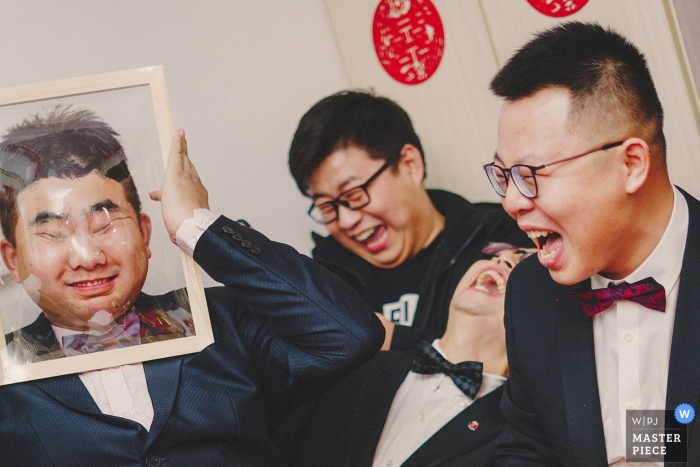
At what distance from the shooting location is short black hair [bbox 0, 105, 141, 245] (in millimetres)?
1618

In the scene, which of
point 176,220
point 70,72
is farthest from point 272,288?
A: point 70,72

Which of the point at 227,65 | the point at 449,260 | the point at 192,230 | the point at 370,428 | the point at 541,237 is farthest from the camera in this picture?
the point at 227,65

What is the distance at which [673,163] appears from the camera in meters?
2.35

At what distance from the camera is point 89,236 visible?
5.24 ft

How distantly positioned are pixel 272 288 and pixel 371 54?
158 centimetres

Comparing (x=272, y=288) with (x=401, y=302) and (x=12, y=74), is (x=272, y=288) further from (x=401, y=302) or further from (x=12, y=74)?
(x=12, y=74)

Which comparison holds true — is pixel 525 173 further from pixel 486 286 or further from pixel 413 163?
pixel 413 163

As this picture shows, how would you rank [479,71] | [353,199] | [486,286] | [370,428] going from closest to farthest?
[370,428]
[486,286]
[353,199]
[479,71]

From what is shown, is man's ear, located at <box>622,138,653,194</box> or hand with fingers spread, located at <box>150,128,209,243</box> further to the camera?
hand with fingers spread, located at <box>150,128,209,243</box>

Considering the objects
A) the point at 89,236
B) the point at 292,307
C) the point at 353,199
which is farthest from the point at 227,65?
the point at 292,307

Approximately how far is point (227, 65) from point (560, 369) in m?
1.81

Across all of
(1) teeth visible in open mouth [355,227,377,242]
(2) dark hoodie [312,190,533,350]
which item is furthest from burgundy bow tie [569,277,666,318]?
(1) teeth visible in open mouth [355,227,377,242]
